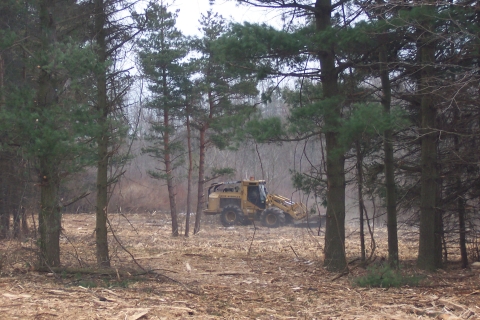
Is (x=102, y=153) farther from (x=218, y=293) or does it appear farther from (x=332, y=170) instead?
(x=332, y=170)

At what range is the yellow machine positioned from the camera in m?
28.6

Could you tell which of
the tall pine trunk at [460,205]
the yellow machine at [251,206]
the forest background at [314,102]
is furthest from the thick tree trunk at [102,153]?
the yellow machine at [251,206]

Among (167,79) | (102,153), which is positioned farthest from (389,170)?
(167,79)

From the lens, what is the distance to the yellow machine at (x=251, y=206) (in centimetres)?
2862

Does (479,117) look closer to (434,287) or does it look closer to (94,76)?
(434,287)

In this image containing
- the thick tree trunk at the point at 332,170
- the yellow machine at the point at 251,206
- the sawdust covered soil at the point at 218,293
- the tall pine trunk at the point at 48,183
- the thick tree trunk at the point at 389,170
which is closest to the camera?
the sawdust covered soil at the point at 218,293

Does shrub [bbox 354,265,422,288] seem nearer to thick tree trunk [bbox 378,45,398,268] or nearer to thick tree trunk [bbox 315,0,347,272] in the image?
thick tree trunk [bbox 378,45,398,268]

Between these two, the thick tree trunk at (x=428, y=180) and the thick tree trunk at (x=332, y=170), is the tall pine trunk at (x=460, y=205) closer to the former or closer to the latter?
the thick tree trunk at (x=428, y=180)

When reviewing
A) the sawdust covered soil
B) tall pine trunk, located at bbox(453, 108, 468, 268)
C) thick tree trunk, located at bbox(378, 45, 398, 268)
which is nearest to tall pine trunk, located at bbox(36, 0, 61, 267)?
the sawdust covered soil

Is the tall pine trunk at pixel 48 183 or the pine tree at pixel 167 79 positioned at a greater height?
the pine tree at pixel 167 79

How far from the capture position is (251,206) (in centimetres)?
2950

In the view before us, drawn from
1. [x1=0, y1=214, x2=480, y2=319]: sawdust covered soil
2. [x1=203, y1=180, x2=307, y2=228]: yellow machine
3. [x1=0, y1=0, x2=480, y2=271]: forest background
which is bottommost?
[x1=0, y1=214, x2=480, y2=319]: sawdust covered soil

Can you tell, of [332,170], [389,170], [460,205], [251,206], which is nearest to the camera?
[389,170]

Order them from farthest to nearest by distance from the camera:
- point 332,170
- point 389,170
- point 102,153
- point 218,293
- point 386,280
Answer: point 332,170, point 389,170, point 102,153, point 386,280, point 218,293
